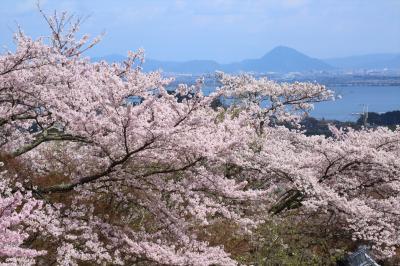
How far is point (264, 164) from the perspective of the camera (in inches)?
563

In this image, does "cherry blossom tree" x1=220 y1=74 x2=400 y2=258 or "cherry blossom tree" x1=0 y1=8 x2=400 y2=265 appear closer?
"cherry blossom tree" x1=0 y1=8 x2=400 y2=265

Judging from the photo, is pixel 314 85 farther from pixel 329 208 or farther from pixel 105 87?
pixel 105 87

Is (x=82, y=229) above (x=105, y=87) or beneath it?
beneath

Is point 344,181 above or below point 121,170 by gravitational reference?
below

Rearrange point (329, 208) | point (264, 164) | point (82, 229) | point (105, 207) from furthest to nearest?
point (264, 164) → point (329, 208) → point (105, 207) → point (82, 229)

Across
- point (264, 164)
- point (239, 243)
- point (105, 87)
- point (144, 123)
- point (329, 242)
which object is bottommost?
point (329, 242)

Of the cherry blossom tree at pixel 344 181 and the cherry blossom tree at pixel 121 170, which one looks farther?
the cherry blossom tree at pixel 344 181

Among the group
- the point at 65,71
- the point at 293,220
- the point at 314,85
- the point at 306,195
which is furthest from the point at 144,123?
the point at 314,85

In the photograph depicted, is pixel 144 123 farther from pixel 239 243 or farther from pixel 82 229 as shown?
pixel 239 243

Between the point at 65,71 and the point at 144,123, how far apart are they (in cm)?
360

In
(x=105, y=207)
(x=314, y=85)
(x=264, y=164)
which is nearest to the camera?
(x=105, y=207)

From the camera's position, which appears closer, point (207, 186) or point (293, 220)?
point (207, 186)

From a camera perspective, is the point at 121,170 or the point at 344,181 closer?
the point at 121,170

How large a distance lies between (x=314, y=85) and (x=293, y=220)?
12.6 m
